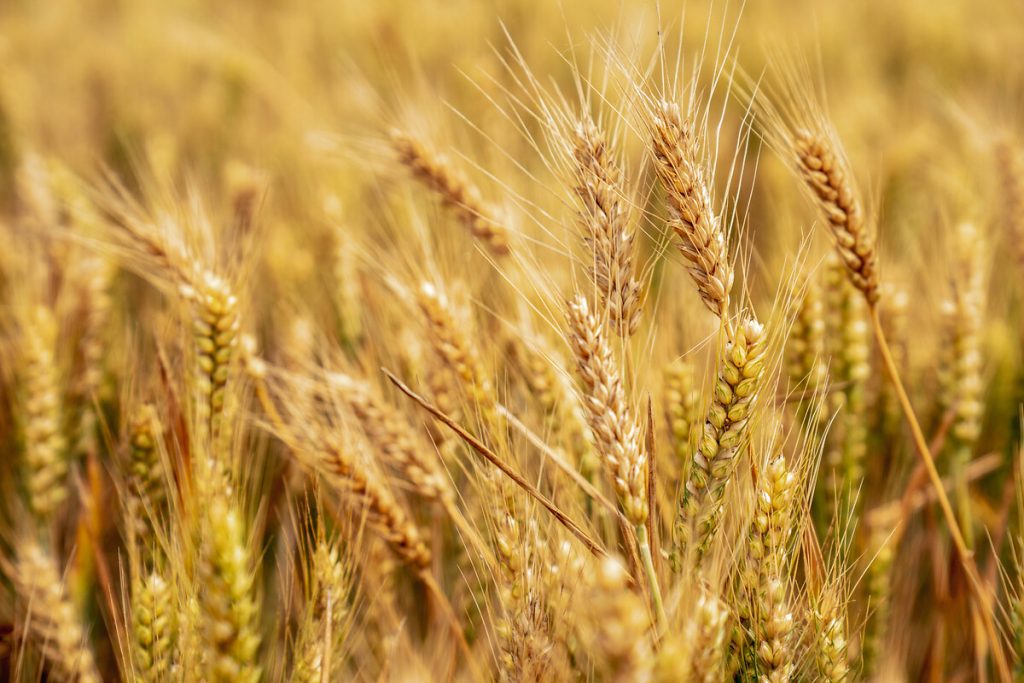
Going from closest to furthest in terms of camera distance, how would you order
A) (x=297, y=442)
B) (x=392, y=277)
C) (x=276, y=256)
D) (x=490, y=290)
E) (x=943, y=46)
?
(x=297, y=442) → (x=392, y=277) → (x=490, y=290) → (x=276, y=256) → (x=943, y=46)

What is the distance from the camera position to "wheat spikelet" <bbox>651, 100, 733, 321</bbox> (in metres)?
0.91

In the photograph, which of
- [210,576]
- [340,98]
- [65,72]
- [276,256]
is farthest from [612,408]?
[65,72]

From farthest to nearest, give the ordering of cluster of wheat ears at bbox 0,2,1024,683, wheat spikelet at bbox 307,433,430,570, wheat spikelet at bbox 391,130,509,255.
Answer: wheat spikelet at bbox 391,130,509,255
wheat spikelet at bbox 307,433,430,570
cluster of wheat ears at bbox 0,2,1024,683

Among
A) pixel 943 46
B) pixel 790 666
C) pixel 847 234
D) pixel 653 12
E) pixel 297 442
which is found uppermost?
pixel 943 46

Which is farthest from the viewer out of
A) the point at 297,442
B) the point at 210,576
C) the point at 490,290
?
the point at 490,290

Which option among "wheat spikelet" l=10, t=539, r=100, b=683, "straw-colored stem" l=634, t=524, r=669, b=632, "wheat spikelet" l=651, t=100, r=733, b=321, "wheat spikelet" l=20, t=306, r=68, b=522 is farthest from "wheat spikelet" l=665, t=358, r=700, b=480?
"wheat spikelet" l=20, t=306, r=68, b=522

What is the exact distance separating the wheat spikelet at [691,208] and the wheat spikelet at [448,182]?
0.57 metres

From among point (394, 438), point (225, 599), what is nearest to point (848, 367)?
point (394, 438)

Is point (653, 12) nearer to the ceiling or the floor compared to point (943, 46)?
nearer to the floor

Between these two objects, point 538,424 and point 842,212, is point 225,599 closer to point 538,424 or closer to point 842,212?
point 538,424

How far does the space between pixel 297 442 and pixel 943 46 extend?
170 inches

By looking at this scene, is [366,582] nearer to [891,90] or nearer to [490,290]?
[490,290]

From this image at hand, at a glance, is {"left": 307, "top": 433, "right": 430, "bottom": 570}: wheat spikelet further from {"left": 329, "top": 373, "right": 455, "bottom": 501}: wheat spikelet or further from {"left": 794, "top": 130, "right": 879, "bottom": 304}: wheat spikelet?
{"left": 794, "top": 130, "right": 879, "bottom": 304}: wheat spikelet

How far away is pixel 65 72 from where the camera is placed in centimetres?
384
